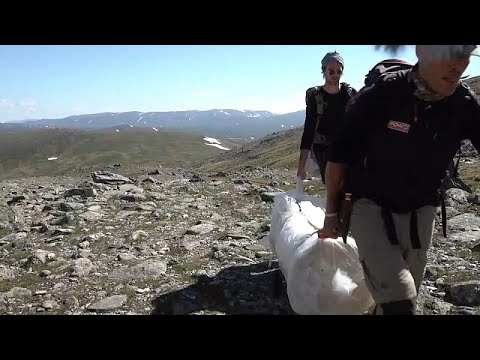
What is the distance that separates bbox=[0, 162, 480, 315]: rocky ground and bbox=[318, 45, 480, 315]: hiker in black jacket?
261cm

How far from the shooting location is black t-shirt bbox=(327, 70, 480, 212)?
132 inches

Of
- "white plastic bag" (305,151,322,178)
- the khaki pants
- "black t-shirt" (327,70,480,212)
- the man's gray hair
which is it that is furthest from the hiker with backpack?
the man's gray hair

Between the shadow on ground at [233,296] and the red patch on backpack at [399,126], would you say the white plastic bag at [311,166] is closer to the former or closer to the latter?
the shadow on ground at [233,296]

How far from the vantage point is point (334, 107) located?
632 centimetres

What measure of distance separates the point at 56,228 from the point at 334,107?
299 inches

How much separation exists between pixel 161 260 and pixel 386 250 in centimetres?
547

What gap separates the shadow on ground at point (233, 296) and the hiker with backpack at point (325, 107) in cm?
189

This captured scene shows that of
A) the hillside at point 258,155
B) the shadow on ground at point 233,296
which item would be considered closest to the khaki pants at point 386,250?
the shadow on ground at point 233,296

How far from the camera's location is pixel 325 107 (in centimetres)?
632

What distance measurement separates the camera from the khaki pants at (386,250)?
3.48m

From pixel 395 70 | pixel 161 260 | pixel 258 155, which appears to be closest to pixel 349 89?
pixel 395 70
